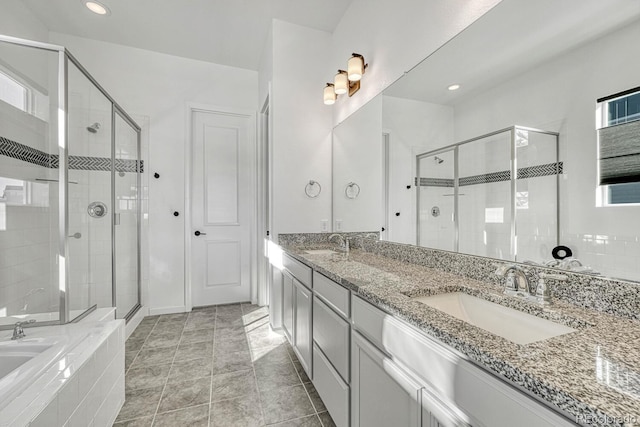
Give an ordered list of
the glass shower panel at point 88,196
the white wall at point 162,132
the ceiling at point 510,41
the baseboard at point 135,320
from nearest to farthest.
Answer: the ceiling at point 510,41
the glass shower panel at point 88,196
the baseboard at point 135,320
the white wall at point 162,132

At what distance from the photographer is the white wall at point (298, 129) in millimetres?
2594

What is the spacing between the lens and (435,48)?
1.51 m

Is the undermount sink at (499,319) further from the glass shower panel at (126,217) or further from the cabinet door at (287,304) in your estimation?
the glass shower panel at (126,217)

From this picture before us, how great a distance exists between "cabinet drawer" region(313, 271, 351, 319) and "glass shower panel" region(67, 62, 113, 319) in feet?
4.97

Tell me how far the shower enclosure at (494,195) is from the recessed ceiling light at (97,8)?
2.99 m

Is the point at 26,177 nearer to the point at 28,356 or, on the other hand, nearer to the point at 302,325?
the point at 28,356

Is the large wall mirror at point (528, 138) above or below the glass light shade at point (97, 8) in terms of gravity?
below

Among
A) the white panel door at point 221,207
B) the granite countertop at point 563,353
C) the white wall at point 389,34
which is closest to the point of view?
the granite countertop at point 563,353

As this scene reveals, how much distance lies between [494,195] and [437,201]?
0.32m

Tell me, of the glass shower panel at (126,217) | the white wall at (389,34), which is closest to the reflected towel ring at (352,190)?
the white wall at (389,34)

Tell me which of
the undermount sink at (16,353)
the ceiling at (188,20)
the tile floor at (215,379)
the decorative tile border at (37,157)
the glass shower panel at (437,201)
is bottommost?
the tile floor at (215,379)

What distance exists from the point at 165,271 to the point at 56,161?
5.21 ft

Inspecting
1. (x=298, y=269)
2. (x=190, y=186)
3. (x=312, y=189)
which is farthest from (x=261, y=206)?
(x=298, y=269)

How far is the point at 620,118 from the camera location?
0.80 meters
